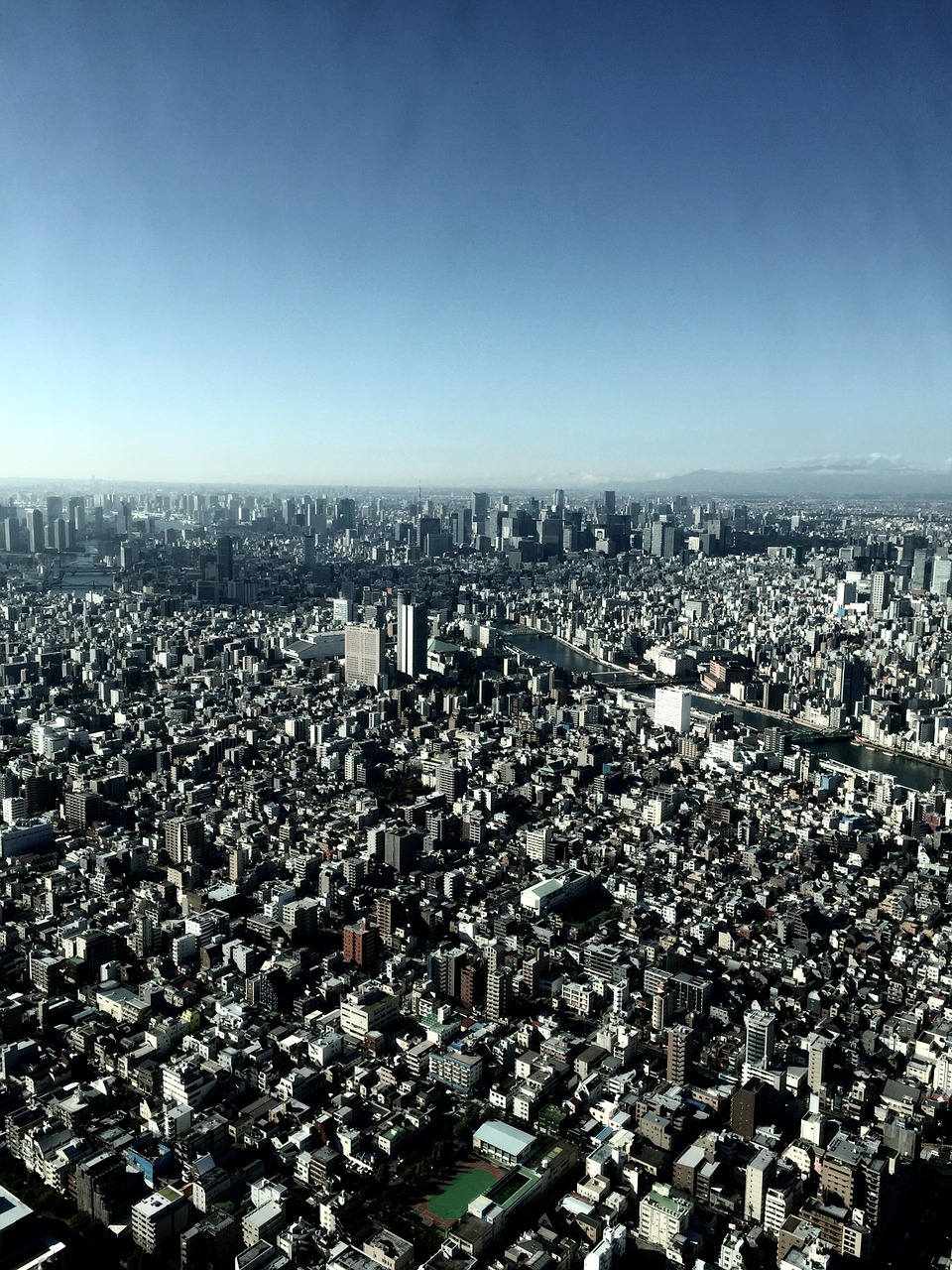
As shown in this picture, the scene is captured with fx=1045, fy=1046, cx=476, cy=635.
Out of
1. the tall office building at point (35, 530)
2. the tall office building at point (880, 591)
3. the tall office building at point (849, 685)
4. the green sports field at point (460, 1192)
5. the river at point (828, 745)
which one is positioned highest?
the tall office building at point (35, 530)

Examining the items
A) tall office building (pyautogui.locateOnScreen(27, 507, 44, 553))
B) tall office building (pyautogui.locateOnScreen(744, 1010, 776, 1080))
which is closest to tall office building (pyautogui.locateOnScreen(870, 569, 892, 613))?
tall office building (pyautogui.locateOnScreen(744, 1010, 776, 1080))

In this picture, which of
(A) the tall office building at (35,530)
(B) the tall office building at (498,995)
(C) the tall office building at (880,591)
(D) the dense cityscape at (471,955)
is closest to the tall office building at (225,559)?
(A) the tall office building at (35,530)

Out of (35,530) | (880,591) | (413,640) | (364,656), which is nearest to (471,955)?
(364,656)

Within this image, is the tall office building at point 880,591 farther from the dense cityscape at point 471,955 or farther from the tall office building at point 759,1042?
the tall office building at point 759,1042

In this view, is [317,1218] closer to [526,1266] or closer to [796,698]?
[526,1266]

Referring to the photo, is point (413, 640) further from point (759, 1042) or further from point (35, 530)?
point (35, 530)

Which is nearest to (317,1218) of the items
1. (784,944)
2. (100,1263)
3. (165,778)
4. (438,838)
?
(100,1263)
